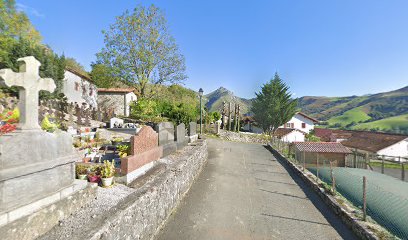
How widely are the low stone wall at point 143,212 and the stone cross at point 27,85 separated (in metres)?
2.17

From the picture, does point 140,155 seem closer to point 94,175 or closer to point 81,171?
point 94,175

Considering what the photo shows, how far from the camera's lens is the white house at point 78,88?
89.8 feet

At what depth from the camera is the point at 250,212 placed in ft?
27.5

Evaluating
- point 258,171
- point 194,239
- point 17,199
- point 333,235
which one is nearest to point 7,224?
point 17,199

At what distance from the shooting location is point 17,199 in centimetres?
369

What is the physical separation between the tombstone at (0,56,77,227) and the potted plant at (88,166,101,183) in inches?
92.6

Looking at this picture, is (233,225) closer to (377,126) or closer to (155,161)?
(155,161)

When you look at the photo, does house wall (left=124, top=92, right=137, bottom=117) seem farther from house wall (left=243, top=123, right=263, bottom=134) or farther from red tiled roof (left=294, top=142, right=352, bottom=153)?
house wall (left=243, top=123, right=263, bottom=134)

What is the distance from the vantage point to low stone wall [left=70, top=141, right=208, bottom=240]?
4328 mm

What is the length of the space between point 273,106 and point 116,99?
31.8 m

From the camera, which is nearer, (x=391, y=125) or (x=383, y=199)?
(x=383, y=199)

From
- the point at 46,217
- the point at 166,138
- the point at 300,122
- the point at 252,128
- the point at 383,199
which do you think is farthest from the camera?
the point at 300,122

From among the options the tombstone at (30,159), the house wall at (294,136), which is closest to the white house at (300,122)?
the house wall at (294,136)

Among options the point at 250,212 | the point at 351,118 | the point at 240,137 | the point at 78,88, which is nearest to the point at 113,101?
the point at 78,88
